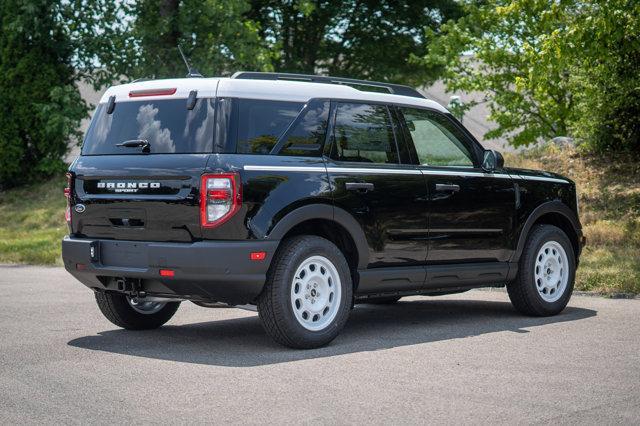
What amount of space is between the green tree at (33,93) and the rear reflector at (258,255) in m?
15.9

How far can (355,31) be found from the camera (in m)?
30.9

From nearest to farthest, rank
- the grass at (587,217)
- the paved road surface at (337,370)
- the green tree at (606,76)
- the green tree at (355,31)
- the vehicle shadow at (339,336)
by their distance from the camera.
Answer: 1. the paved road surface at (337,370)
2. the vehicle shadow at (339,336)
3. the grass at (587,217)
4. the green tree at (606,76)
5. the green tree at (355,31)

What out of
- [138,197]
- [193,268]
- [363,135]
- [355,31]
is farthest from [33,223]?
[193,268]

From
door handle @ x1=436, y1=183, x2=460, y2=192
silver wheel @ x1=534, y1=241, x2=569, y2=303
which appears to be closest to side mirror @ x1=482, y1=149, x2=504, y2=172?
door handle @ x1=436, y1=183, x2=460, y2=192

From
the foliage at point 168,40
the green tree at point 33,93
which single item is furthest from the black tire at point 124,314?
the foliage at point 168,40

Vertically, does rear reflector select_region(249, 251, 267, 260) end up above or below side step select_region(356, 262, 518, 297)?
above

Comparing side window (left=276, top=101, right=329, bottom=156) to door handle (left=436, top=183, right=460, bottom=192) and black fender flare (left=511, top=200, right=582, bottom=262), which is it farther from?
black fender flare (left=511, top=200, right=582, bottom=262)

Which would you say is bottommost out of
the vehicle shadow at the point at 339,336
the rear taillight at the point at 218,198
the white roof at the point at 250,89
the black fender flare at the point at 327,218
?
the vehicle shadow at the point at 339,336

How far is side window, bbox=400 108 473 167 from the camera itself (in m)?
9.12

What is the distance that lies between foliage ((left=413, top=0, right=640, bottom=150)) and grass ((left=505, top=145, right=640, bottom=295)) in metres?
0.58

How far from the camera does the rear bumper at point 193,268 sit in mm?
7586

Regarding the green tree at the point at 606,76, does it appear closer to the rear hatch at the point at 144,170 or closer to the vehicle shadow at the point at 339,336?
the vehicle shadow at the point at 339,336

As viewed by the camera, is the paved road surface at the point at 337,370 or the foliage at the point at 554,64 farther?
the foliage at the point at 554,64

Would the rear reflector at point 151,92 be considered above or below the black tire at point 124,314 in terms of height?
above
